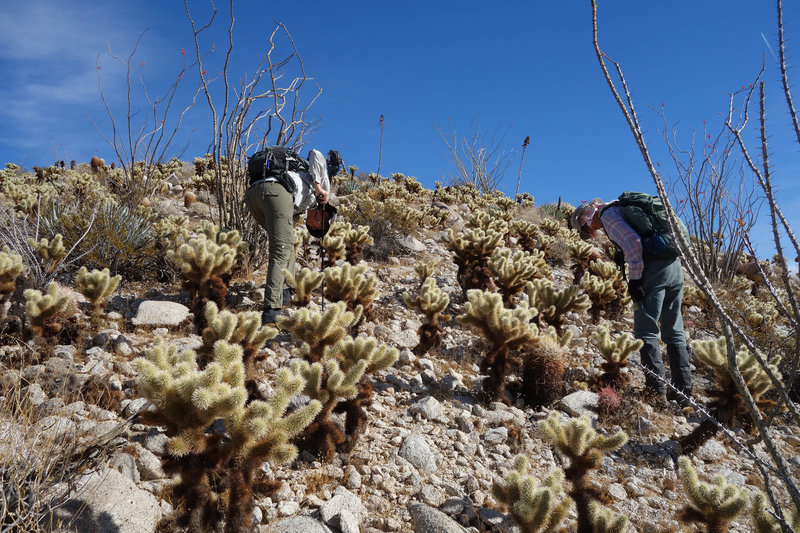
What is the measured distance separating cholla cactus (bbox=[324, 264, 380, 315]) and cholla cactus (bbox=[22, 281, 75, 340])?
2201 mm

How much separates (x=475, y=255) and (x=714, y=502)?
442 centimetres

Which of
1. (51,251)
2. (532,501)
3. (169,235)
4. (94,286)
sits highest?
(169,235)

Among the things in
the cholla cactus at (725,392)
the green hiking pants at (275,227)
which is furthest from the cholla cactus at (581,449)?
the green hiking pants at (275,227)

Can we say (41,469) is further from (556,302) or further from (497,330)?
(556,302)

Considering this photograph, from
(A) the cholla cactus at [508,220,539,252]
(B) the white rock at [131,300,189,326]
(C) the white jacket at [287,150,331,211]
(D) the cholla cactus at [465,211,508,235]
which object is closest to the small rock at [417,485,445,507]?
(B) the white rock at [131,300,189,326]

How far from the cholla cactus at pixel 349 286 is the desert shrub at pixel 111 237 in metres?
2.92

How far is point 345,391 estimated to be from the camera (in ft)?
9.04

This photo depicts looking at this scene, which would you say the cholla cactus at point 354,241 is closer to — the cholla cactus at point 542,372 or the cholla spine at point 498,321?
the cholla spine at point 498,321

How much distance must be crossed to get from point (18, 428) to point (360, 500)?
178 centimetres

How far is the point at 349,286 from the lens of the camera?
4.63m

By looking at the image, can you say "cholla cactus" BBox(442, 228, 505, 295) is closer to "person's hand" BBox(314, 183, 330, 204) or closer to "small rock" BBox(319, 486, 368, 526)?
"person's hand" BBox(314, 183, 330, 204)

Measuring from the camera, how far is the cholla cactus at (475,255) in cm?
641

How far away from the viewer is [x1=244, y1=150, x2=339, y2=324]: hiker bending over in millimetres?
4941

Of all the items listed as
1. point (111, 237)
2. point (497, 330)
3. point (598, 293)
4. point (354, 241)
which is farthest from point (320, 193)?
point (598, 293)
